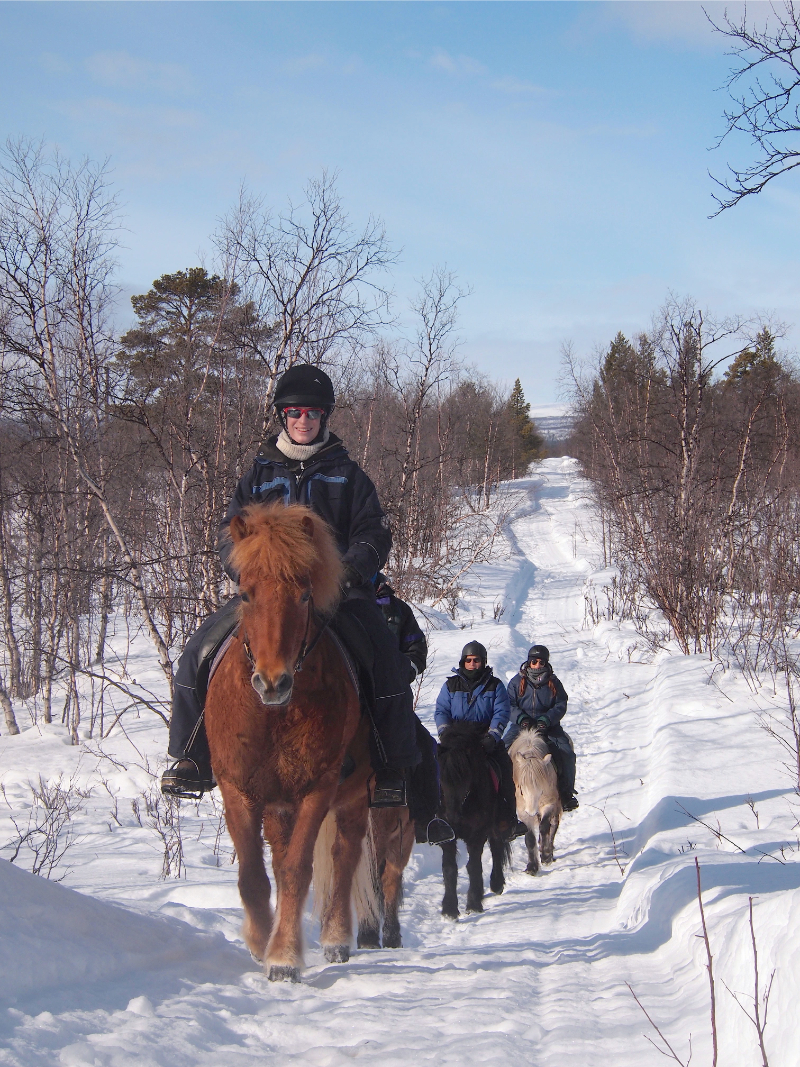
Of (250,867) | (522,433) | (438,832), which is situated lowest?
(438,832)

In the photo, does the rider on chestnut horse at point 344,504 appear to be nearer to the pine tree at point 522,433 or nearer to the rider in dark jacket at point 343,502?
the rider in dark jacket at point 343,502

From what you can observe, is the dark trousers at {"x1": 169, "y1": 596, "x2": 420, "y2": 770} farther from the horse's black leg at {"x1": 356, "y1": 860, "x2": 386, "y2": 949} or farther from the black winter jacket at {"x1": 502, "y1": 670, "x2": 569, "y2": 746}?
the black winter jacket at {"x1": 502, "y1": 670, "x2": 569, "y2": 746}

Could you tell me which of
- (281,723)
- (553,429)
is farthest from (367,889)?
(553,429)

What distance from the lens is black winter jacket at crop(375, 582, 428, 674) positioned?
5688 millimetres

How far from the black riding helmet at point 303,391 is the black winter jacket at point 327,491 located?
0.70 ft

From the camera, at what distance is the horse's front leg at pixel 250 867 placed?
3.90 meters

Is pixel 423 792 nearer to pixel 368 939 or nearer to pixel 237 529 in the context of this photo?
pixel 368 939

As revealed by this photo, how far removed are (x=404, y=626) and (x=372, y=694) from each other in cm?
125

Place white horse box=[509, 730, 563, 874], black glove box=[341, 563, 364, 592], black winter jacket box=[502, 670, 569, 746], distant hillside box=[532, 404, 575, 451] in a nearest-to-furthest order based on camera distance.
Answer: black glove box=[341, 563, 364, 592], white horse box=[509, 730, 563, 874], black winter jacket box=[502, 670, 569, 746], distant hillside box=[532, 404, 575, 451]

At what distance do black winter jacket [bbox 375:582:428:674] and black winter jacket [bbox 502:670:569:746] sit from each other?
12.4 feet

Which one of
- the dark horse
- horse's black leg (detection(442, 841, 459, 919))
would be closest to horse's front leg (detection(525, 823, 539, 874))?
the dark horse

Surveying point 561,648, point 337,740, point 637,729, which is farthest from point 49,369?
point 561,648

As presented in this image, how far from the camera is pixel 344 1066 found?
2740 millimetres

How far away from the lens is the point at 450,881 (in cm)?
686
